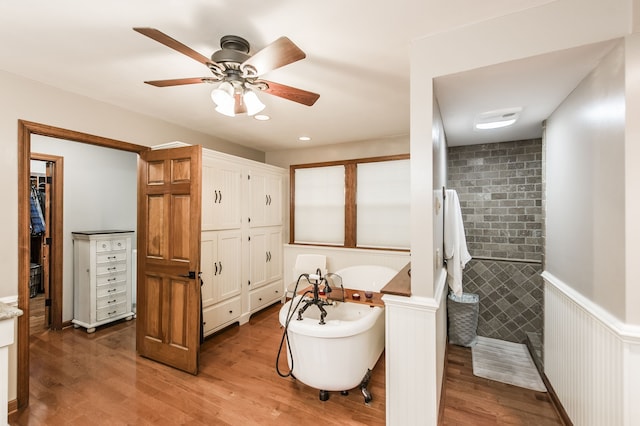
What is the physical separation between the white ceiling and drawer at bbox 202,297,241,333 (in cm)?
226

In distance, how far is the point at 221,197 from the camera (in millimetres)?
3377

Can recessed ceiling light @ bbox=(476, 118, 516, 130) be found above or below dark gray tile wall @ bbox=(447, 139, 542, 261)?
above

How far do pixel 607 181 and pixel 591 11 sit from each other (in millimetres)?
836

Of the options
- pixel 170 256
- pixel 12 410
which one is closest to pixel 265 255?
pixel 170 256

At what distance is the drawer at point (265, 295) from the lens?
3952mm

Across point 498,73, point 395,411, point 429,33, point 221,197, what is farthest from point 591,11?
point 221,197

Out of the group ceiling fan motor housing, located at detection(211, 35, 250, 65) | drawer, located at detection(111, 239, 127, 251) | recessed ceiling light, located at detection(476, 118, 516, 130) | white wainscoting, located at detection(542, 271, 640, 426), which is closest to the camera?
white wainscoting, located at detection(542, 271, 640, 426)

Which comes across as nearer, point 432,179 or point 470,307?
point 432,179

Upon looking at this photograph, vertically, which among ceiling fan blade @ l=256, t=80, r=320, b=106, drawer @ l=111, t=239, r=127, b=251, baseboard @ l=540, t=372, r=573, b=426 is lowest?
baseboard @ l=540, t=372, r=573, b=426

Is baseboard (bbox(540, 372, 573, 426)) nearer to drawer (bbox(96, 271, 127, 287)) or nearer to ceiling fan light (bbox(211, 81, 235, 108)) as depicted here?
ceiling fan light (bbox(211, 81, 235, 108))

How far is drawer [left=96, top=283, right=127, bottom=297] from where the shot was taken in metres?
3.52

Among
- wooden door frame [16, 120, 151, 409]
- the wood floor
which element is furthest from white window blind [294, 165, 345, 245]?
wooden door frame [16, 120, 151, 409]

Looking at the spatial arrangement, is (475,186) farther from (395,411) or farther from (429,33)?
(395,411)

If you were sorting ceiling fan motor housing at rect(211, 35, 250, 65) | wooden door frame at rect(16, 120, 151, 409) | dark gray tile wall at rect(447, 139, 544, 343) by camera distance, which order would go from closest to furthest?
ceiling fan motor housing at rect(211, 35, 250, 65) < wooden door frame at rect(16, 120, 151, 409) < dark gray tile wall at rect(447, 139, 544, 343)
